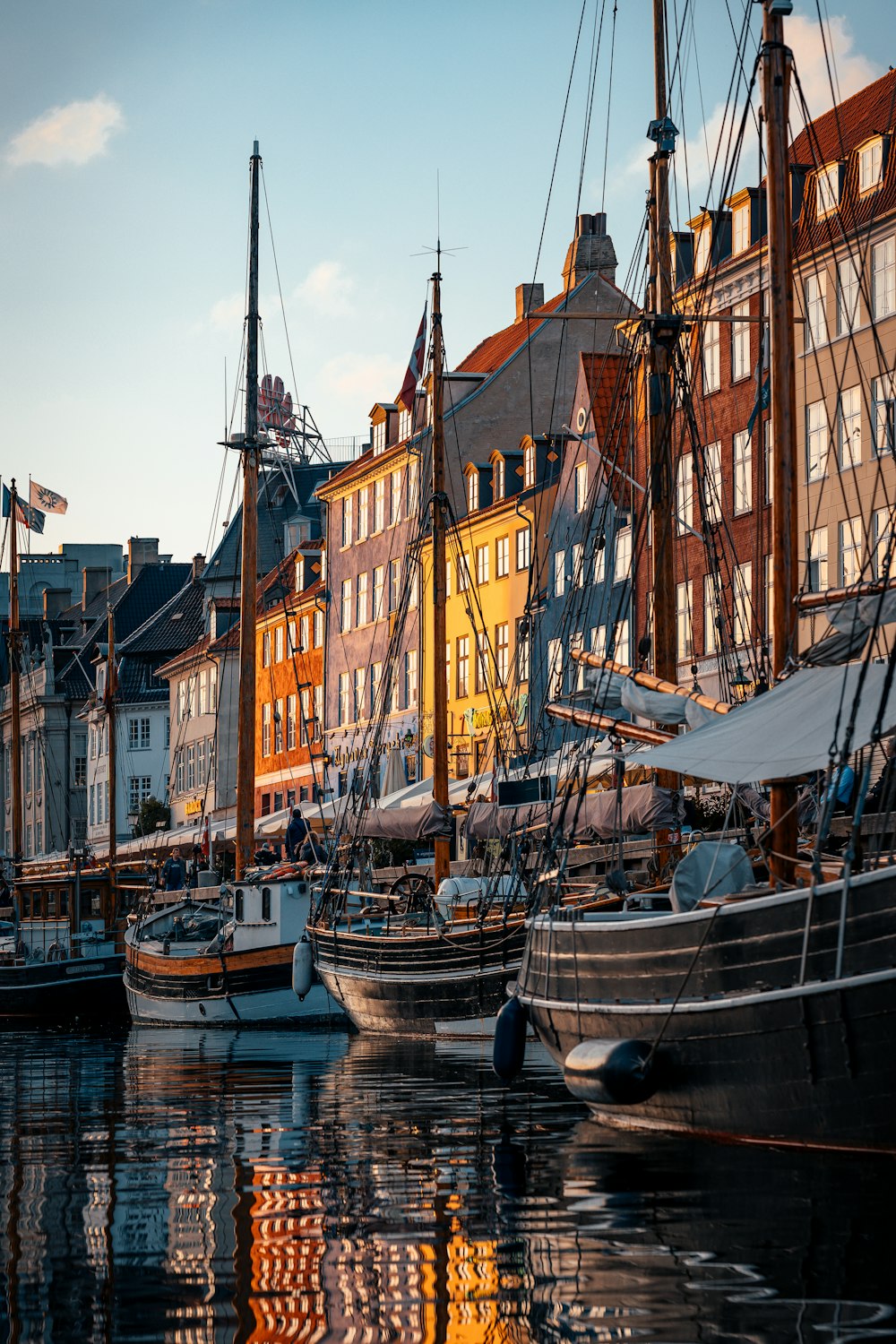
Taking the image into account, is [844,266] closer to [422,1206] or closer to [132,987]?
[132,987]

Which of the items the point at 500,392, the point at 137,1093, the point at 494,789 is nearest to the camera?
the point at 137,1093

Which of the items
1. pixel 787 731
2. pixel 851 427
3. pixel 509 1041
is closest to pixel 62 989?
pixel 851 427

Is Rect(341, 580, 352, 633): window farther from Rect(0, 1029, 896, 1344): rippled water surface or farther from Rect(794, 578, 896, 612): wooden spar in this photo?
Result: Rect(794, 578, 896, 612): wooden spar

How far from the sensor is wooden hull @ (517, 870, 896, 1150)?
1516 cm

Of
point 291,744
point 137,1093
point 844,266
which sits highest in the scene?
point 844,266

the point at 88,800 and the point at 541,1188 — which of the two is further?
the point at 88,800

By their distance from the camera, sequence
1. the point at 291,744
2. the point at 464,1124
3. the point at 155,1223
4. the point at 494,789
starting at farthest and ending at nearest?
the point at 291,744 → the point at 494,789 → the point at 464,1124 → the point at 155,1223

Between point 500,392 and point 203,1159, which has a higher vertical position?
point 500,392

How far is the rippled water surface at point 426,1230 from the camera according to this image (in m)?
10.9

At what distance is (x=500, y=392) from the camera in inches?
2803

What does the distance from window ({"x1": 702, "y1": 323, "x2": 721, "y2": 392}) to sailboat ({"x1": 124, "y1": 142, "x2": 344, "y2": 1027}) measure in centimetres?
1182

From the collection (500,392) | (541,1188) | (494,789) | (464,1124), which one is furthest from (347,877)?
(500,392)

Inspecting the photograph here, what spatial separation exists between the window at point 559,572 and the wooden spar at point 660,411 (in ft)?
93.6

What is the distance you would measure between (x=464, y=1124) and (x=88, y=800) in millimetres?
101142
